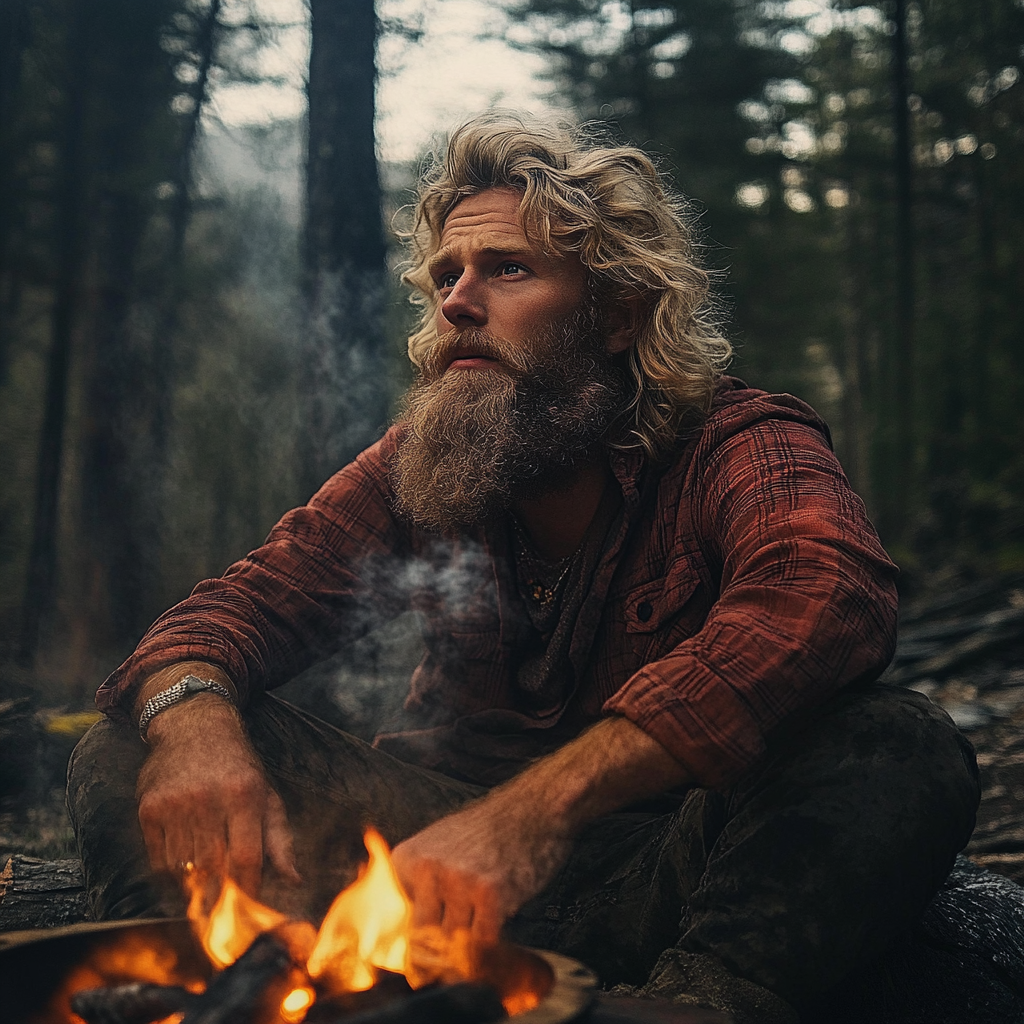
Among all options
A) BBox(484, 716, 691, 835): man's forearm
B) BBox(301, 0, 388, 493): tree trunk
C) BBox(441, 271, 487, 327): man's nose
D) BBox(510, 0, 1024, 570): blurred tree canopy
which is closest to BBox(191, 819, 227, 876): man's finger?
BBox(484, 716, 691, 835): man's forearm

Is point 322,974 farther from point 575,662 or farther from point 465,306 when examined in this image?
point 465,306

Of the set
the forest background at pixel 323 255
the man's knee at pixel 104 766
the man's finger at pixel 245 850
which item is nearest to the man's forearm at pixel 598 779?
the man's finger at pixel 245 850

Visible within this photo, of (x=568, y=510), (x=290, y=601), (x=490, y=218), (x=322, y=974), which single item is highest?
(x=490, y=218)

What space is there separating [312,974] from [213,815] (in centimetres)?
49

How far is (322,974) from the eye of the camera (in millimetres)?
1415

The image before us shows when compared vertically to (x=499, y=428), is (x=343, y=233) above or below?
above

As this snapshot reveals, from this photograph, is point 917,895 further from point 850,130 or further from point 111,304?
point 850,130

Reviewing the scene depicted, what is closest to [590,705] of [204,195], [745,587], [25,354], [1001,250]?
[745,587]

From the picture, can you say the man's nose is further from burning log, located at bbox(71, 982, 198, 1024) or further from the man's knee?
burning log, located at bbox(71, 982, 198, 1024)

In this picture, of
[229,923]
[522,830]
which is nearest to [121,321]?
[229,923]

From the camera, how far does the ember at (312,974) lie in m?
1.22

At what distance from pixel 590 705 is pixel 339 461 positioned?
117 inches

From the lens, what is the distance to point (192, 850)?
1792 millimetres

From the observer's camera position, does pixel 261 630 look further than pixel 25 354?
No
